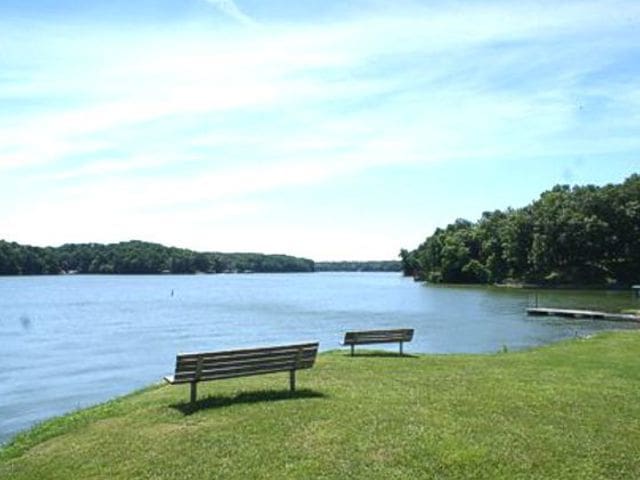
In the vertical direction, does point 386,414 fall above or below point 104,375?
above

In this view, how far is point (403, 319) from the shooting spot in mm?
60094

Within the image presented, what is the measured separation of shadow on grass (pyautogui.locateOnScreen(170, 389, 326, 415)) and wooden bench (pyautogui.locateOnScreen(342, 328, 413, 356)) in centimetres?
915

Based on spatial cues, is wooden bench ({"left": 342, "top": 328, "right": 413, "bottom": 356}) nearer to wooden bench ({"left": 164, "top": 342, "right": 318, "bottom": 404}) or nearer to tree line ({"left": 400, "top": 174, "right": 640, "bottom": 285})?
wooden bench ({"left": 164, "top": 342, "right": 318, "bottom": 404})

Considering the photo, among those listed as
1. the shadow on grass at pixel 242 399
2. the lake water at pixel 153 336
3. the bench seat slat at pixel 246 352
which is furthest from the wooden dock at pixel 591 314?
the shadow on grass at pixel 242 399

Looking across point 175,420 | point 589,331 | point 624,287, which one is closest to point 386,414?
point 175,420

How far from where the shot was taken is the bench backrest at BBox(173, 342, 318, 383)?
502 inches

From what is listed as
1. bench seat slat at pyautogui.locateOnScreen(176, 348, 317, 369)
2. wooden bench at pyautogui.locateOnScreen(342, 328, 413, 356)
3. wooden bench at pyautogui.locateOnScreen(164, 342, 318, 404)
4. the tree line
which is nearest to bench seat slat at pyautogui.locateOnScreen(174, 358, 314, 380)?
wooden bench at pyautogui.locateOnScreen(164, 342, 318, 404)

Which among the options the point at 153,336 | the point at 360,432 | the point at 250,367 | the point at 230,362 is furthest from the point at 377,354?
the point at 153,336

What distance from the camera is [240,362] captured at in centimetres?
1326

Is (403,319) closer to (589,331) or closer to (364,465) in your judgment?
(589,331)

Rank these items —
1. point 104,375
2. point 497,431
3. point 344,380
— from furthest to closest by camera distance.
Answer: point 104,375, point 344,380, point 497,431

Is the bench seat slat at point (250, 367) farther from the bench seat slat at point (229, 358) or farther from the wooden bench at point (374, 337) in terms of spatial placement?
the wooden bench at point (374, 337)

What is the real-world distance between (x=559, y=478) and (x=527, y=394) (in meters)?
5.04

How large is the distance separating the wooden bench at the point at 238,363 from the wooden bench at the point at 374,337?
900 cm
